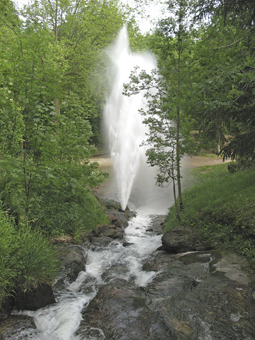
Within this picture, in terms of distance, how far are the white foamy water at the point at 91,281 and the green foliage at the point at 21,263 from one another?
0.54 meters

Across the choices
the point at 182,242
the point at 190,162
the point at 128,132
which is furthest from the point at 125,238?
the point at 190,162

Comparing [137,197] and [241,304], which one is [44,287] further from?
[137,197]

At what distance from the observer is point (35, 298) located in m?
4.23

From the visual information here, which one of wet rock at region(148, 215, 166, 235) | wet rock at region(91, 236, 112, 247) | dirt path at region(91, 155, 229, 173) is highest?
dirt path at region(91, 155, 229, 173)

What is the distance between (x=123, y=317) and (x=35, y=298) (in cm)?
158

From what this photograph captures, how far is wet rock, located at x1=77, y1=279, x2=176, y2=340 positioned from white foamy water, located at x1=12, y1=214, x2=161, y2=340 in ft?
0.61

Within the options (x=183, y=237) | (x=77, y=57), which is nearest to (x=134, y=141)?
(x=77, y=57)

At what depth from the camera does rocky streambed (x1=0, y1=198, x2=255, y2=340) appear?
3641mm

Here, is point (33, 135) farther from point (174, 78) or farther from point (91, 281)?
point (174, 78)

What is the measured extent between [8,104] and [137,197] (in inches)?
515

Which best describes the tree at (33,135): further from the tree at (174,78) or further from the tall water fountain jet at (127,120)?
the tall water fountain jet at (127,120)

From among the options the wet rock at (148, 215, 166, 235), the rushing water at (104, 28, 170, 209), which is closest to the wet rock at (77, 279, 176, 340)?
the wet rock at (148, 215, 166, 235)

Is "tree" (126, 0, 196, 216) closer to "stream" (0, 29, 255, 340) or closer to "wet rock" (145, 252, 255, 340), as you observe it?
"stream" (0, 29, 255, 340)

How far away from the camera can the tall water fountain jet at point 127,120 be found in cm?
1961
